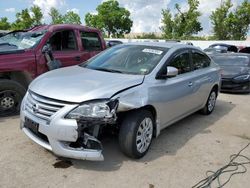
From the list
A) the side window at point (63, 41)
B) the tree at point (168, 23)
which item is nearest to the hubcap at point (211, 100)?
the side window at point (63, 41)

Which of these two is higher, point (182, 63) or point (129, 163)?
point (182, 63)

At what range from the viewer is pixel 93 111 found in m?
3.73

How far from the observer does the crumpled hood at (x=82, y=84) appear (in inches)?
149

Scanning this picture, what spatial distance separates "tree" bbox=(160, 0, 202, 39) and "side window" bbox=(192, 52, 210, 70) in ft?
116

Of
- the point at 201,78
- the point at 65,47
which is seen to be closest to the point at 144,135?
the point at 201,78

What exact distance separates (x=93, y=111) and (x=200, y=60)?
11.3 ft

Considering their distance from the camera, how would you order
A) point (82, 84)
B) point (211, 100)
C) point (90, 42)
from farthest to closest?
point (90, 42) → point (211, 100) → point (82, 84)

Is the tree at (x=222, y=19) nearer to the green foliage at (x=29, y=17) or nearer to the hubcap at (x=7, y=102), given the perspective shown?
the green foliage at (x=29, y=17)

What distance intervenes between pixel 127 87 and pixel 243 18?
3635 cm

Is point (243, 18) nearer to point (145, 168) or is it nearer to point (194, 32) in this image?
point (194, 32)

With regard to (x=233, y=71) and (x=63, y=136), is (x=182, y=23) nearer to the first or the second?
(x=233, y=71)

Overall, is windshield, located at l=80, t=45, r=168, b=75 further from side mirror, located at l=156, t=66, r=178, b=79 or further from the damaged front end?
the damaged front end

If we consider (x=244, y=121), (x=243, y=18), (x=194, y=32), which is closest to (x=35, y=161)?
(x=244, y=121)

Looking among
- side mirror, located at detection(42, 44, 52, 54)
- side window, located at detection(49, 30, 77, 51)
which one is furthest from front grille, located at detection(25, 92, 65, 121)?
side window, located at detection(49, 30, 77, 51)
